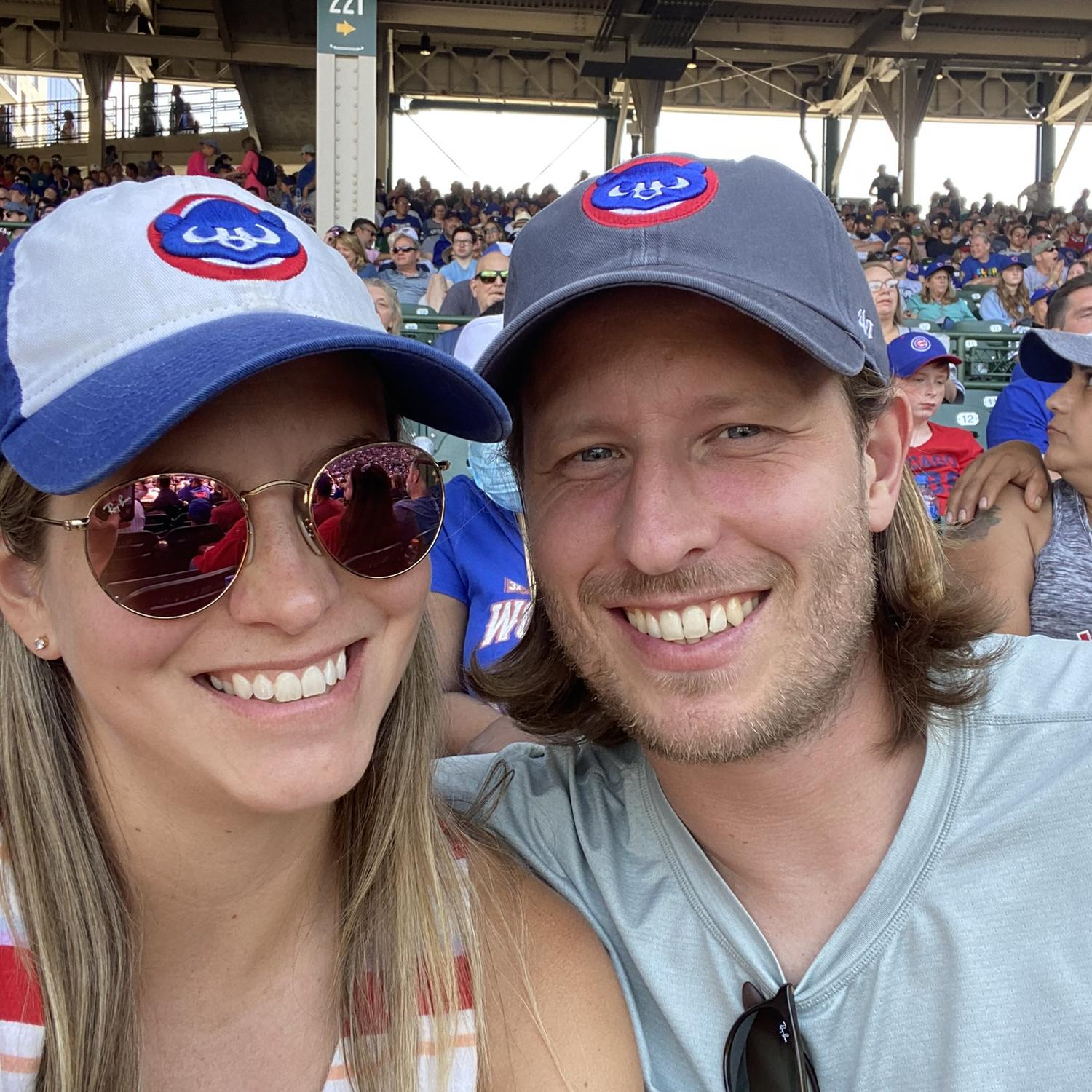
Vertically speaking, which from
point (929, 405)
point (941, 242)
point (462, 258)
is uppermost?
point (929, 405)

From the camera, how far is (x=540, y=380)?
1.66 m

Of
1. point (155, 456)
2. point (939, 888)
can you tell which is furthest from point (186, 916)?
point (939, 888)

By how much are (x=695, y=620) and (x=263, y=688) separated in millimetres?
627

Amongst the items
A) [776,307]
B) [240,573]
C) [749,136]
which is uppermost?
[776,307]

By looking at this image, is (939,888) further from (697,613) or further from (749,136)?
(749,136)

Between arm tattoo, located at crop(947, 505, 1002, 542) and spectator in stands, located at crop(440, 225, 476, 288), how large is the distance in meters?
9.42

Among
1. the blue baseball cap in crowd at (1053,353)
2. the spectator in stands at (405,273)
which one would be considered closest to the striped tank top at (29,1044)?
the blue baseball cap in crowd at (1053,353)

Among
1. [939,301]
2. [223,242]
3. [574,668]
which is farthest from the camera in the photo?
[939,301]

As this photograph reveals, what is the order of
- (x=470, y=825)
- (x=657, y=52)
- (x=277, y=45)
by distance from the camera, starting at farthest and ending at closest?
(x=277, y=45) → (x=657, y=52) → (x=470, y=825)

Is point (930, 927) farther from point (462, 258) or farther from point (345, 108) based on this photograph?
point (462, 258)

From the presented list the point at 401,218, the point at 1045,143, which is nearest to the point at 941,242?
→ the point at 401,218

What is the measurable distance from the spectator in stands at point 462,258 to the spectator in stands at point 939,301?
5.11 metres

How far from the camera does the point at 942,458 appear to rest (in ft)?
18.8

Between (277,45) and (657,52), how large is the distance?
9.92m
